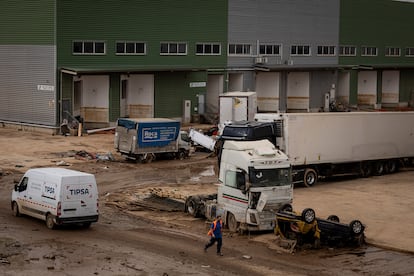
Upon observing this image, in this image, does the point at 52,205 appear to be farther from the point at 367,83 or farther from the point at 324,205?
the point at 367,83

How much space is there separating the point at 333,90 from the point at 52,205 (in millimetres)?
57692

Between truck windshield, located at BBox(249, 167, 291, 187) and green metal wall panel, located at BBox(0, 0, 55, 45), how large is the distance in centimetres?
3088

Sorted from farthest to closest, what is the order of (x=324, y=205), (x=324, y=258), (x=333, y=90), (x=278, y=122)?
(x=333, y=90), (x=278, y=122), (x=324, y=205), (x=324, y=258)

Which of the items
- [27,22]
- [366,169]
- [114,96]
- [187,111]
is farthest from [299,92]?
[366,169]

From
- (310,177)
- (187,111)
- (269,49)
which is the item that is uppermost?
(269,49)

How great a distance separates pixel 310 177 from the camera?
40.0 m

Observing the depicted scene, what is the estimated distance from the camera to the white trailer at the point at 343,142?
128ft

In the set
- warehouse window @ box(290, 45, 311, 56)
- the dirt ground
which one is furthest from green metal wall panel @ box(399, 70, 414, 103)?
the dirt ground

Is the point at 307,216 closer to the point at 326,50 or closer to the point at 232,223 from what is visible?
the point at 232,223

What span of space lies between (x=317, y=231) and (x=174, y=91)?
4031 centimetres

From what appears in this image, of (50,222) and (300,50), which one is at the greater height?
(300,50)

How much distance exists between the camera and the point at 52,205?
2722 centimetres

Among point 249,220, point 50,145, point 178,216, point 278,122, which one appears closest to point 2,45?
point 50,145

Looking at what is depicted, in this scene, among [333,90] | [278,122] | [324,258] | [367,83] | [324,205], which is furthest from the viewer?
[367,83]
